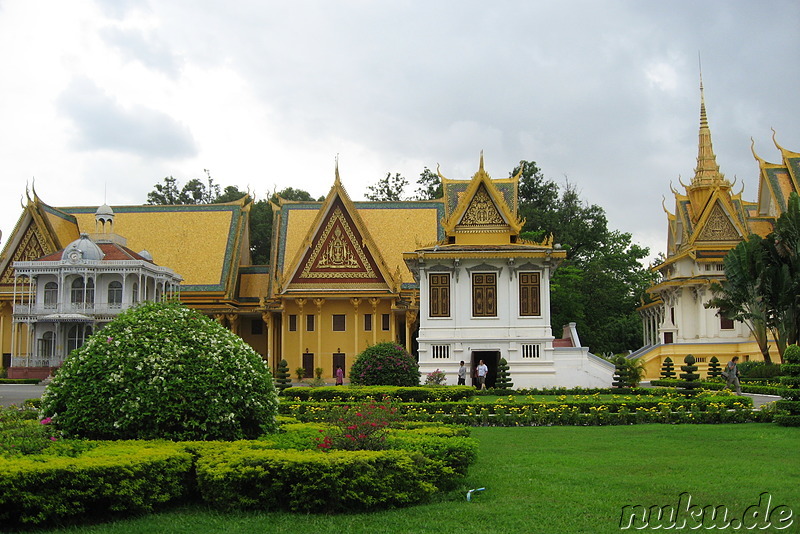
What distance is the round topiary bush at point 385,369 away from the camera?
24328 mm

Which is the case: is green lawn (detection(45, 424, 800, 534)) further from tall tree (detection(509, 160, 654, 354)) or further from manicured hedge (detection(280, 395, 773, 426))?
tall tree (detection(509, 160, 654, 354))

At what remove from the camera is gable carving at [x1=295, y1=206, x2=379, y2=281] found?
128 feet

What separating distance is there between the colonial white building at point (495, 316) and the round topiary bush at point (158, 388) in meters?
20.4

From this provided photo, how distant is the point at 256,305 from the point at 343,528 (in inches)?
1420

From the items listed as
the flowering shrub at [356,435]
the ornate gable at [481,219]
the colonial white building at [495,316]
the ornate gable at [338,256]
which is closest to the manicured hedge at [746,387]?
the colonial white building at [495,316]

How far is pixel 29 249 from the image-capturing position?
138ft

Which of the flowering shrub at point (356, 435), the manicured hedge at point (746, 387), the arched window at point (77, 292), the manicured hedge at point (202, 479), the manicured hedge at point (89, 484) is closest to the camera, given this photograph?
the manicured hedge at point (89, 484)

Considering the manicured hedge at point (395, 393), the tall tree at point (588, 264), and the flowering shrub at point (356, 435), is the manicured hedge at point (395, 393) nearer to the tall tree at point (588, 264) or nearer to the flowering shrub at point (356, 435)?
the flowering shrub at point (356, 435)

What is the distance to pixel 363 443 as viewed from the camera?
30.8ft

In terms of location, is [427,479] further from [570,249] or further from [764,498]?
[570,249]

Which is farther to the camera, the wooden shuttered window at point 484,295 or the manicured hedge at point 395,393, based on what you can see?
the wooden shuttered window at point 484,295

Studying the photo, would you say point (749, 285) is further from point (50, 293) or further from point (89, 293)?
point (50, 293)

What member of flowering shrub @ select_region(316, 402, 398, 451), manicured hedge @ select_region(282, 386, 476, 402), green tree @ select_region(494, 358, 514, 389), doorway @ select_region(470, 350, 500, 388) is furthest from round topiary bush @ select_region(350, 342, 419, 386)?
flowering shrub @ select_region(316, 402, 398, 451)

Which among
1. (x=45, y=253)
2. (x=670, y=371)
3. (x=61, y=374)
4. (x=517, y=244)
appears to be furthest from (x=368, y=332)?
(x=61, y=374)
